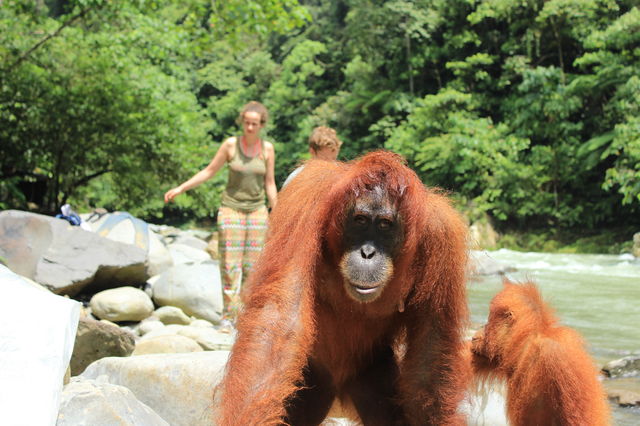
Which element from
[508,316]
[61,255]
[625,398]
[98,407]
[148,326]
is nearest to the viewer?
[98,407]

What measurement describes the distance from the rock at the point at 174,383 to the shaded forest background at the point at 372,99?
766 cm

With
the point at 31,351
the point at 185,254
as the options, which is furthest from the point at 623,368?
the point at 185,254

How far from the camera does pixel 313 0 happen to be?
39906 millimetres

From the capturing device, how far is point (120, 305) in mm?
6277

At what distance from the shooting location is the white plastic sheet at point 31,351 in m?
2.17

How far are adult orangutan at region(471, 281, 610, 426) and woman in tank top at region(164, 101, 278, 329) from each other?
117 inches

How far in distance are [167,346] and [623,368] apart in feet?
11.1

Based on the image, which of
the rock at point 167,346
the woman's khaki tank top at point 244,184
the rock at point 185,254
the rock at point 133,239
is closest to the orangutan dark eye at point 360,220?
the rock at point 167,346

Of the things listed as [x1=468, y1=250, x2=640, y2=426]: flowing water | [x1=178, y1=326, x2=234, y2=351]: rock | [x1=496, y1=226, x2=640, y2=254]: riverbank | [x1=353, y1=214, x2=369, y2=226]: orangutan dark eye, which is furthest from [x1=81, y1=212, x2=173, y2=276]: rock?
[x1=496, y1=226, x2=640, y2=254]: riverbank

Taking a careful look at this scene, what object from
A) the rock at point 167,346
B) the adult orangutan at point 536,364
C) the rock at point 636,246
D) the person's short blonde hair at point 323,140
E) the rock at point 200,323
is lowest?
the rock at point 636,246

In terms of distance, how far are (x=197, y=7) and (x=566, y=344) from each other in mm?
10224

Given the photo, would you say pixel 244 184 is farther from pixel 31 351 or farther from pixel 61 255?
pixel 31 351

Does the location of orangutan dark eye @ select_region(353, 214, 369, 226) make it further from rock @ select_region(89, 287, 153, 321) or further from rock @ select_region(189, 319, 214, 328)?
rock @ select_region(89, 287, 153, 321)

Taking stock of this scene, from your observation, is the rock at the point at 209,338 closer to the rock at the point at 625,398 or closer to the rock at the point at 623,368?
the rock at the point at 625,398
